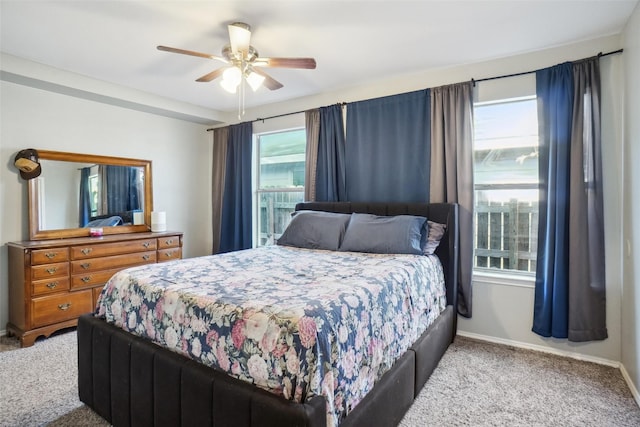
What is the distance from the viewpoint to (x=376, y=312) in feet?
5.64

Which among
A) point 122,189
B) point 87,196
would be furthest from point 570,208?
point 87,196

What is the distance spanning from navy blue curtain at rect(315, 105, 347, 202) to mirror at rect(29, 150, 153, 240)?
228cm

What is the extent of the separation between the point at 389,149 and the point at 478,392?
2.28 m

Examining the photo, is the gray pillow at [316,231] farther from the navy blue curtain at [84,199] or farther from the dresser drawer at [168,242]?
the navy blue curtain at [84,199]

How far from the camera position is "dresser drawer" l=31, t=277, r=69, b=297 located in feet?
9.62

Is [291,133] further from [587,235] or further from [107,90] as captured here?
[587,235]

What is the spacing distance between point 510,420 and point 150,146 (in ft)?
15.1

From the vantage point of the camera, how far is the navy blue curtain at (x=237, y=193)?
455 cm

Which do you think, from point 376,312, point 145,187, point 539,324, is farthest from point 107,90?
point 539,324

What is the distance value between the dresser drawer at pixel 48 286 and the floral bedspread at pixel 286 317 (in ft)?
4.74

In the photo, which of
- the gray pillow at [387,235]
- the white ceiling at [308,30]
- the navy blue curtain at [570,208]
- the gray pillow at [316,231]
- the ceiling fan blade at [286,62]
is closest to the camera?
the white ceiling at [308,30]

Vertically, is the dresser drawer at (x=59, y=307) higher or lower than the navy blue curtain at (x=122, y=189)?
lower

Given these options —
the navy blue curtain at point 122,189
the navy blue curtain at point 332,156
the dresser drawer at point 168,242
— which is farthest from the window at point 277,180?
the navy blue curtain at point 122,189

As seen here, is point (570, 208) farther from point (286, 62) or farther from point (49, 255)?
point (49, 255)
